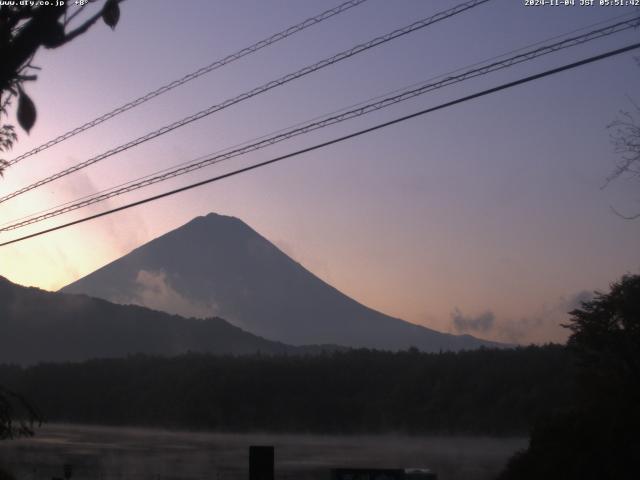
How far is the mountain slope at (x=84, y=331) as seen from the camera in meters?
154

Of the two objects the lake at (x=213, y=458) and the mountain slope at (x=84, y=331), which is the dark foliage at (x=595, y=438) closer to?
the lake at (x=213, y=458)

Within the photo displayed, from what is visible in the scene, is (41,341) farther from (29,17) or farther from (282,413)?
(29,17)

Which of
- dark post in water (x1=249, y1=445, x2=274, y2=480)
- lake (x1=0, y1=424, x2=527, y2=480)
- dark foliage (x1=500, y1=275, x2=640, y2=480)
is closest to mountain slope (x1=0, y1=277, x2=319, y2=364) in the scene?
lake (x1=0, y1=424, x2=527, y2=480)

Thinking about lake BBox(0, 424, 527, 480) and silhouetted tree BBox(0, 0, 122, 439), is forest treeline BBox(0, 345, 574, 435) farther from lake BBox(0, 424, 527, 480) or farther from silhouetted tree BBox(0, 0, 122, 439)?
silhouetted tree BBox(0, 0, 122, 439)

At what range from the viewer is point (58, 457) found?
52.2 meters

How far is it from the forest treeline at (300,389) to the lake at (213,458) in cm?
→ 1147

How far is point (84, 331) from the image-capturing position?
530 ft

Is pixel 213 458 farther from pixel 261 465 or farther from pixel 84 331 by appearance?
pixel 84 331

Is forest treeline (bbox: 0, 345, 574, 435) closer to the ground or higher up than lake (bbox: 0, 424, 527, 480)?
higher up

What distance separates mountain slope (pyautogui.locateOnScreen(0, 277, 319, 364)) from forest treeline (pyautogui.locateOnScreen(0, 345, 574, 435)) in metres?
36.7

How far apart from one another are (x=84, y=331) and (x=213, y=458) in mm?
112398

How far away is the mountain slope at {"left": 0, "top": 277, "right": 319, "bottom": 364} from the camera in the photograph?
154 metres

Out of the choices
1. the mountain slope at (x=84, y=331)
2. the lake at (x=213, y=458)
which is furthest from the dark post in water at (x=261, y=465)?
the mountain slope at (x=84, y=331)

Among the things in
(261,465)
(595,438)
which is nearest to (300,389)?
(595,438)
